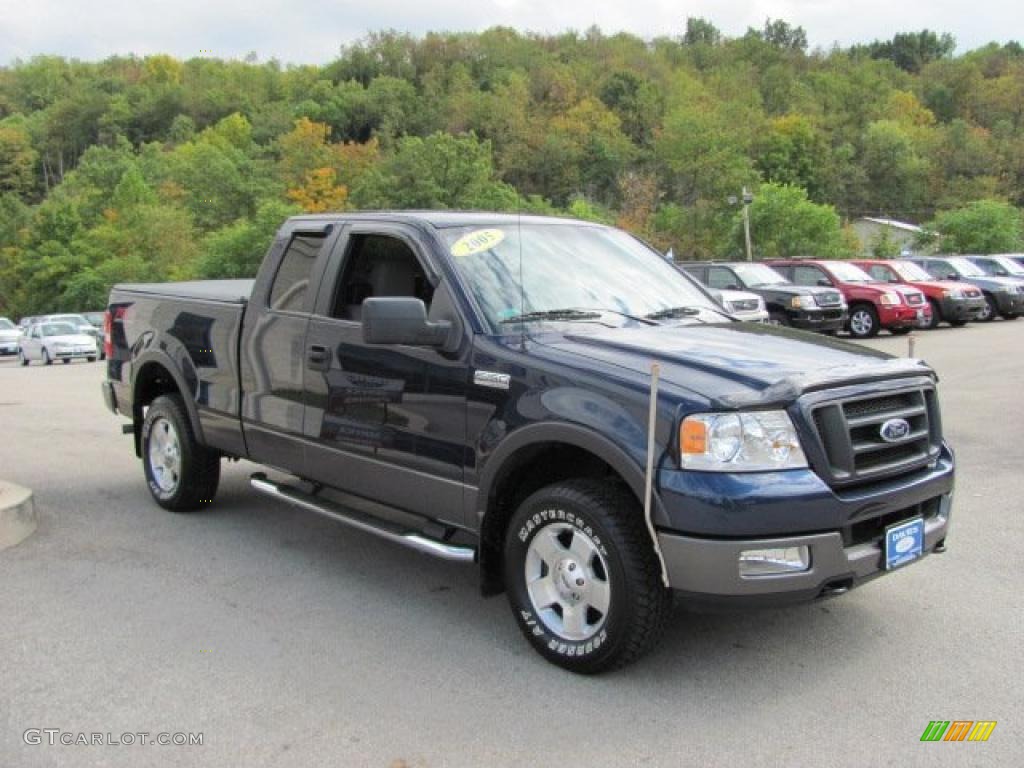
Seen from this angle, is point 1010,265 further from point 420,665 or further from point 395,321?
point 420,665

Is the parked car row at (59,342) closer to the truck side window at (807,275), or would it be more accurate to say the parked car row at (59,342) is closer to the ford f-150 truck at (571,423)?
the truck side window at (807,275)

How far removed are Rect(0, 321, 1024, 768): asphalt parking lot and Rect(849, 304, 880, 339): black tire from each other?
52.3 feet

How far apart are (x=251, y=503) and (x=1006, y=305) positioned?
24772mm

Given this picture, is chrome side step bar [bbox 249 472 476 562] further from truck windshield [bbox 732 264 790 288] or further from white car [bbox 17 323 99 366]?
white car [bbox 17 323 99 366]

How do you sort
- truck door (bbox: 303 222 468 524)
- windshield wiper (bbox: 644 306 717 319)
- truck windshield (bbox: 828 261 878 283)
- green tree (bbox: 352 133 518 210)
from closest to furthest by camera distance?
truck door (bbox: 303 222 468 524)
windshield wiper (bbox: 644 306 717 319)
truck windshield (bbox: 828 261 878 283)
green tree (bbox: 352 133 518 210)

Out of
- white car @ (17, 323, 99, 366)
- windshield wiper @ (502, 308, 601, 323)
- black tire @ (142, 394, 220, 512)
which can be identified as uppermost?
windshield wiper @ (502, 308, 601, 323)

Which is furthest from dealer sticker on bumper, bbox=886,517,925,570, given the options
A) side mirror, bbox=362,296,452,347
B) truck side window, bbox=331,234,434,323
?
Result: truck side window, bbox=331,234,434,323

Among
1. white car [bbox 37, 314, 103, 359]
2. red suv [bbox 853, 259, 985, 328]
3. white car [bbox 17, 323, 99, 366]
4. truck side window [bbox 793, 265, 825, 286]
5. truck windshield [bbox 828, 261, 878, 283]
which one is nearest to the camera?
truck windshield [bbox 828, 261, 878, 283]

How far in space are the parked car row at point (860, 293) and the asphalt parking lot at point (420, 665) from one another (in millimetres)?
14070

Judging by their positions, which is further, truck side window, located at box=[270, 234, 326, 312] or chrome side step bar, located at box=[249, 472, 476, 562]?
truck side window, located at box=[270, 234, 326, 312]

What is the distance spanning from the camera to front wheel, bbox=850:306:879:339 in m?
21.3

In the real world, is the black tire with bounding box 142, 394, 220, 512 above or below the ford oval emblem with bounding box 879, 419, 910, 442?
below

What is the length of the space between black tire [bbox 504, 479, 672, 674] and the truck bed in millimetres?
2782

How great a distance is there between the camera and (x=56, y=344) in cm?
2930
